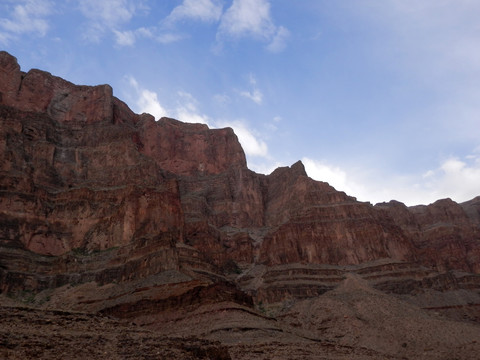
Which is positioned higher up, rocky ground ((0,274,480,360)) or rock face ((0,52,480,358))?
rock face ((0,52,480,358))

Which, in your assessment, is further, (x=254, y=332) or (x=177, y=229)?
(x=177, y=229)

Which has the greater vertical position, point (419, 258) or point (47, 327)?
point (419, 258)

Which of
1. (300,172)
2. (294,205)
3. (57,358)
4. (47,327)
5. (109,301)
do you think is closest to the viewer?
(57,358)

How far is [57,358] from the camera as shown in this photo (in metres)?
21.7

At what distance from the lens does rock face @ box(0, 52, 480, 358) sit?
6247 centimetres

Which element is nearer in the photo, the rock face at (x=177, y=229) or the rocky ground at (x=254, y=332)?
the rocky ground at (x=254, y=332)

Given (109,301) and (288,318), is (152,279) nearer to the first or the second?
(109,301)

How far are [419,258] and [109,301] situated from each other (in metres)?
84.4

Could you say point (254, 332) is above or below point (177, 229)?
below

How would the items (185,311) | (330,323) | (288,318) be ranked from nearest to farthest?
(185,311)
(330,323)
(288,318)

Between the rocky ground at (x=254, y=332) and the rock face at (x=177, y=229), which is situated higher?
the rock face at (x=177, y=229)

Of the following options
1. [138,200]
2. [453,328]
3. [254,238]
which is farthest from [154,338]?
[254,238]

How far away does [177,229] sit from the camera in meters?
87.1

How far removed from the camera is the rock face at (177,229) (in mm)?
62469
